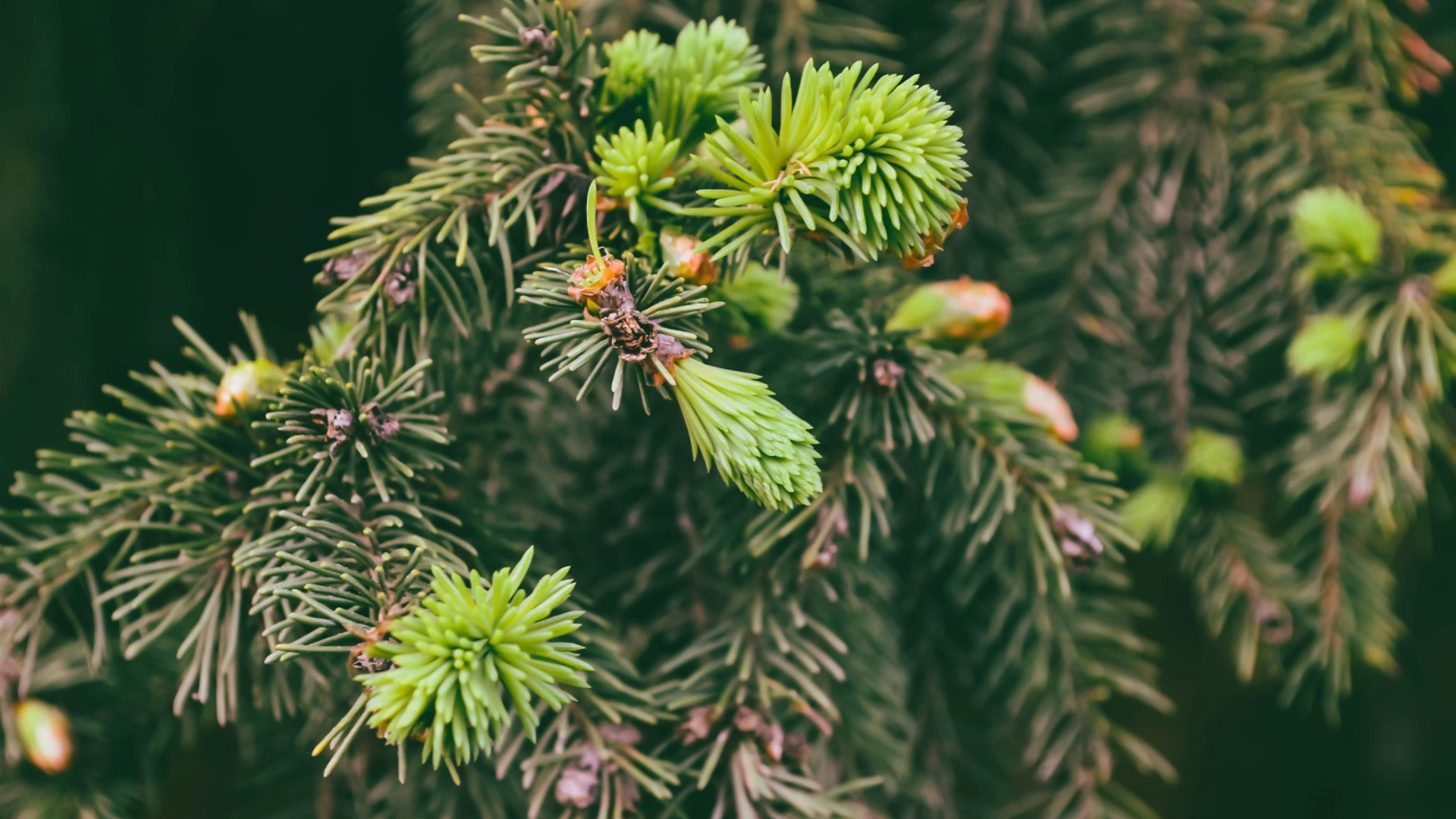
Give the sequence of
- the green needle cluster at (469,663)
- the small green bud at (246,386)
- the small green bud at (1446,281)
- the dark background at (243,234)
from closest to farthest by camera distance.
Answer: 1. the green needle cluster at (469,663)
2. the small green bud at (246,386)
3. the small green bud at (1446,281)
4. the dark background at (243,234)

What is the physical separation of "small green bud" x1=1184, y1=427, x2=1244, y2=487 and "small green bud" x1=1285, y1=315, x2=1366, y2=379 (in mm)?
65

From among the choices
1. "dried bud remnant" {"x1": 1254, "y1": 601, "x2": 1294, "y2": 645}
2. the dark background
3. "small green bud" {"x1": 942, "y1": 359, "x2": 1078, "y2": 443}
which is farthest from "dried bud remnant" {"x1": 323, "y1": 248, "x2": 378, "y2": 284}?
"dried bud remnant" {"x1": 1254, "y1": 601, "x2": 1294, "y2": 645}

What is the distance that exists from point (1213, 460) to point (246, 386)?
0.51m

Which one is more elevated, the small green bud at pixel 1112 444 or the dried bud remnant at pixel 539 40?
the dried bud remnant at pixel 539 40

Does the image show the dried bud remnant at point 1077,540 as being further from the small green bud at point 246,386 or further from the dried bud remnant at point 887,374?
the small green bud at point 246,386

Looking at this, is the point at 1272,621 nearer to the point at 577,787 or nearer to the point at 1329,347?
the point at 1329,347

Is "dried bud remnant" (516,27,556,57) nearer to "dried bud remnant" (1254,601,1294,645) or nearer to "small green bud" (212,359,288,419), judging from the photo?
"small green bud" (212,359,288,419)


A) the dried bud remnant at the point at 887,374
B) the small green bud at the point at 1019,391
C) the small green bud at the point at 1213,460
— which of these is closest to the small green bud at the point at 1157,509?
the small green bud at the point at 1213,460

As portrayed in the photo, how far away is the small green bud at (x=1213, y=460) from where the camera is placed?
0.51 meters

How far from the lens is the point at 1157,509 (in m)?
0.51

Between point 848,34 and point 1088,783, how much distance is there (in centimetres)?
45

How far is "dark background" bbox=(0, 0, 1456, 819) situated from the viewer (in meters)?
0.56

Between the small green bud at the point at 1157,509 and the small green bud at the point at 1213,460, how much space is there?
0.01 meters

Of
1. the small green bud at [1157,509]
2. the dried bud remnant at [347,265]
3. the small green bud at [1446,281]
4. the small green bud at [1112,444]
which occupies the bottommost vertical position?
the small green bud at [1157,509]
